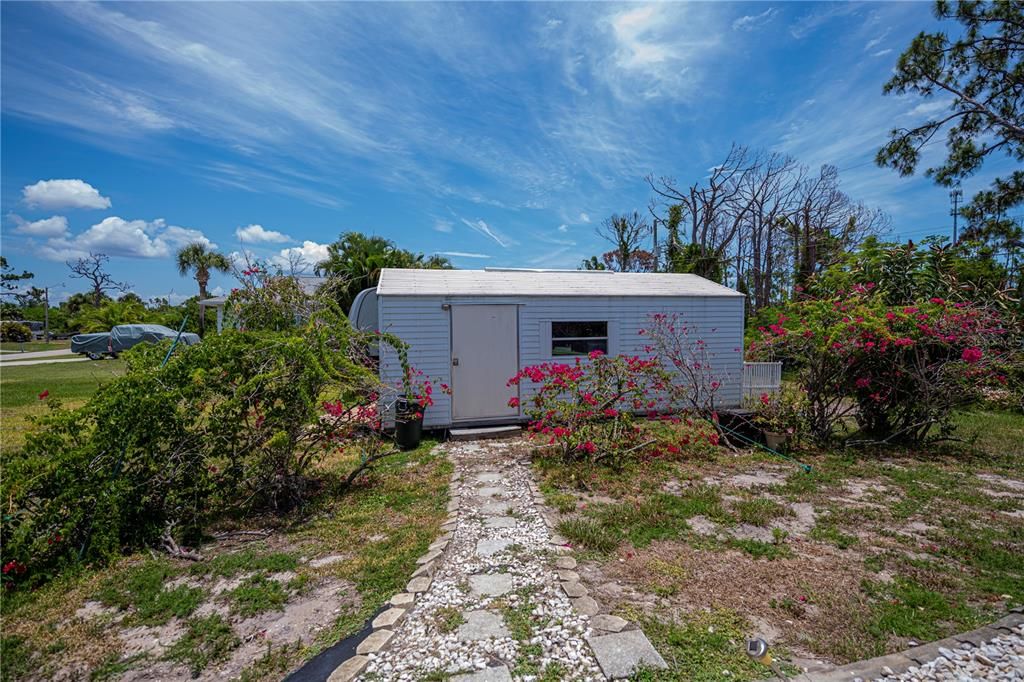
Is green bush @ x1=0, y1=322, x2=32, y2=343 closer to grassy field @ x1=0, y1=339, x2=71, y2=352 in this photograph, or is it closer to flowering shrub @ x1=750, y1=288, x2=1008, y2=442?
grassy field @ x1=0, y1=339, x2=71, y2=352

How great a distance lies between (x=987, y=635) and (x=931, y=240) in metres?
11.9

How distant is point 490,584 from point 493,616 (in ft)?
1.24

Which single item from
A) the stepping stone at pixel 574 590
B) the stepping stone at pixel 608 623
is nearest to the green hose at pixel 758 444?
the stepping stone at pixel 574 590

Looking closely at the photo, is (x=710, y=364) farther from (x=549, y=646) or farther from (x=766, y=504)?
(x=549, y=646)

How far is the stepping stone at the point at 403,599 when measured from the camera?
2902 mm

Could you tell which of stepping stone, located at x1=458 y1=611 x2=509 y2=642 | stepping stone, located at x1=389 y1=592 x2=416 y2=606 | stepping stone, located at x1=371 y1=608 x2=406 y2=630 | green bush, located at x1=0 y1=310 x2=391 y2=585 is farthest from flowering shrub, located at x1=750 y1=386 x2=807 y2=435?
stepping stone, located at x1=371 y1=608 x2=406 y2=630

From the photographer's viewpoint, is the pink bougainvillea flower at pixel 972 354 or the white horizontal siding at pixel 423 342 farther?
the white horizontal siding at pixel 423 342

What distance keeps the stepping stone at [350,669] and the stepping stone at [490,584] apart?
32.6 inches

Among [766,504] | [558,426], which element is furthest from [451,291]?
[766,504]

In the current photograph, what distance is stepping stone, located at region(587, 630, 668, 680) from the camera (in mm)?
2279

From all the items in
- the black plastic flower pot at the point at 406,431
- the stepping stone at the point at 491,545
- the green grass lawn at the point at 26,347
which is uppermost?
the green grass lawn at the point at 26,347

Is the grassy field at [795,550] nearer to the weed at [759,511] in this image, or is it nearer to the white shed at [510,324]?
the weed at [759,511]

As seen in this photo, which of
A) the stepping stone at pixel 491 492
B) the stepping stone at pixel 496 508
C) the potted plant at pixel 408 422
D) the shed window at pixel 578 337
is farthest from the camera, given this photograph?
the shed window at pixel 578 337

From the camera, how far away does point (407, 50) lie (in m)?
7.42
